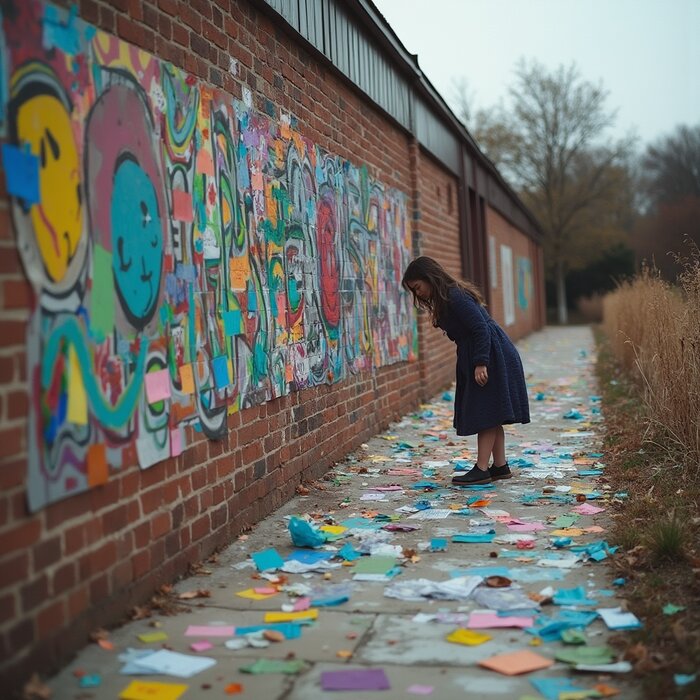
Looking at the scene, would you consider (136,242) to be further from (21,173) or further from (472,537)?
(472,537)

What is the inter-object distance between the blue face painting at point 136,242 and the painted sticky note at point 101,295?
66 millimetres

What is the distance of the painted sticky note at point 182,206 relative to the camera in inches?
184

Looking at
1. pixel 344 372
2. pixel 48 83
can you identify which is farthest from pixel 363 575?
pixel 344 372

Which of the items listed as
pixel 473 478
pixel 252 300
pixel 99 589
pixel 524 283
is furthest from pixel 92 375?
pixel 524 283

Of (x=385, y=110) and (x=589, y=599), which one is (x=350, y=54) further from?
(x=589, y=599)

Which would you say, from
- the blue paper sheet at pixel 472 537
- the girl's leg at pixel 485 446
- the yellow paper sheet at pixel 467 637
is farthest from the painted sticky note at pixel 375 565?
the girl's leg at pixel 485 446

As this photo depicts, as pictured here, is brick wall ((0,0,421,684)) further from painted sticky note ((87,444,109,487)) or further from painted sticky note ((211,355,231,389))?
painted sticky note ((211,355,231,389))

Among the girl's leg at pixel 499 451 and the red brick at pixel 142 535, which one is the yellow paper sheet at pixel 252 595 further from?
the girl's leg at pixel 499 451

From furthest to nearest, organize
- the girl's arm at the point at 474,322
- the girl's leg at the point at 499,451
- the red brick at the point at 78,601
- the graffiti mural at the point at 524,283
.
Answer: the graffiti mural at the point at 524,283 → the girl's leg at the point at 499,451 → the girl's arm at the point at 474,322 → the red brick at the point at 78,601

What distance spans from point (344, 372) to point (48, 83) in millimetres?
4919

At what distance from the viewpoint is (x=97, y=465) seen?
3.72 m

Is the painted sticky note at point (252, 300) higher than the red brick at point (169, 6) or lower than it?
lower

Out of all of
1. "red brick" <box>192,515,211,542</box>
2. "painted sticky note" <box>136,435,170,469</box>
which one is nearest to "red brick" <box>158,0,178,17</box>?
"painted sticky note" <box>136,435,170,469</box>

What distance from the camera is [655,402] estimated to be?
755 cm
